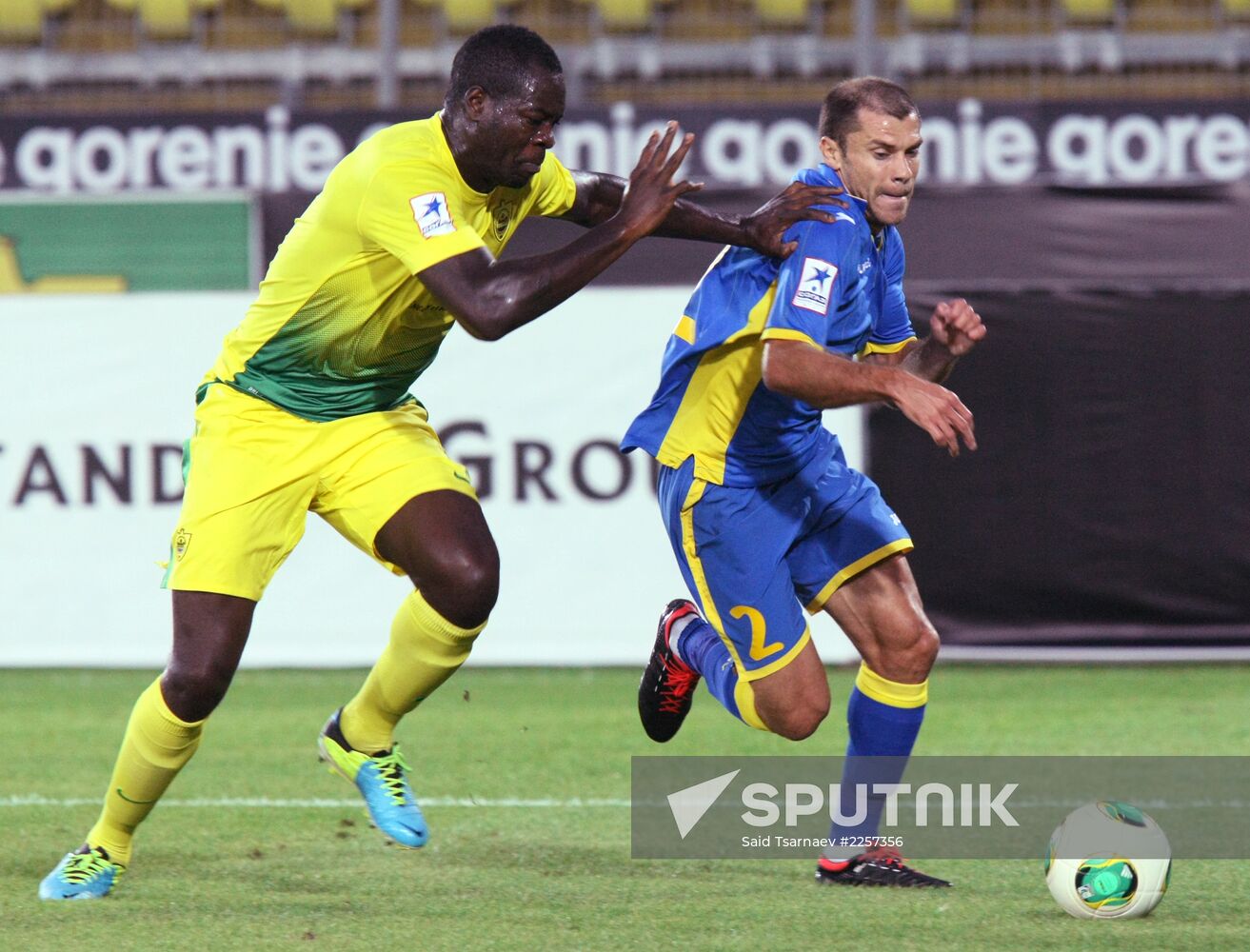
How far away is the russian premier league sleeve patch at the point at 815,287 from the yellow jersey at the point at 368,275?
2.44ft

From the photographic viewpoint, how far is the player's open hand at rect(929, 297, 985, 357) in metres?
4.48

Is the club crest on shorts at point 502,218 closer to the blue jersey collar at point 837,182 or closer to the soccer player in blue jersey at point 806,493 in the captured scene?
the soccer player in blue jersey at point 806,493

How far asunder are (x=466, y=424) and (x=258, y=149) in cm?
382

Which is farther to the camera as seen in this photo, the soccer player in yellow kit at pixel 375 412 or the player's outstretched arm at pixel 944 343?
the player's outstretched arm at pixel 944 343

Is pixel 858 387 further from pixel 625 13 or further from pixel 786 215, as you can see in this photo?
pixel 625 13

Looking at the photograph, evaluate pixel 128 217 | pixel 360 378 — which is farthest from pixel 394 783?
pixel 128 217

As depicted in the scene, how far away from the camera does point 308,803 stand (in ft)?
19.2

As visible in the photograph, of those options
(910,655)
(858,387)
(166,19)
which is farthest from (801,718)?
Result: (166,19)

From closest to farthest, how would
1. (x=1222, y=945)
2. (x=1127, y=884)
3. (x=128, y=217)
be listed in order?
(x=1222, y=945) → (x=1127, y=884) → (x=128, y=217)

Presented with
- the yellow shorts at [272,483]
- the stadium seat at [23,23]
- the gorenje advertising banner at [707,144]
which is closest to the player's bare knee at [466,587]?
the yellow shorts at [272,483]

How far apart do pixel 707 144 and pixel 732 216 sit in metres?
6.84

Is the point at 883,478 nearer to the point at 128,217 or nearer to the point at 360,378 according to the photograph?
the point at 360,378

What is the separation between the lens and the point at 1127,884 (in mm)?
4180

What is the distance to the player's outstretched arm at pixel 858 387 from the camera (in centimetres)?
400
